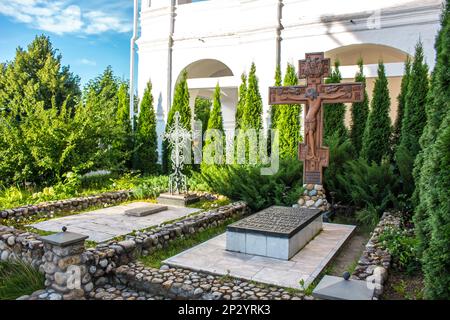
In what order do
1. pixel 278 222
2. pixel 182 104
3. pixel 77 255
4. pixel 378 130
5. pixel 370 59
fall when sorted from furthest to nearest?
pixel 370 59
pixel 182 104
pixel 378 130
pixel 278 222
pixel 77 255

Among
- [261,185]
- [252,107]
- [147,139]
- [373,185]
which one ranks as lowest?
[261,185]

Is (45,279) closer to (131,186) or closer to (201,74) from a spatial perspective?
(131,186)

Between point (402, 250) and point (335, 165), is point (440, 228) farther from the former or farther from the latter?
point (335, 165)

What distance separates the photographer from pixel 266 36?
9.55 meters

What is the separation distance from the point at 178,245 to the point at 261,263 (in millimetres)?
1352

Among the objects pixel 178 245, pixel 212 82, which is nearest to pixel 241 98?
pixel 212 82

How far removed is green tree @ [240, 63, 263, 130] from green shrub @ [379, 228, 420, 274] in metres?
5.32

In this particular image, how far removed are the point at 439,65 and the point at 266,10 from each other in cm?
687

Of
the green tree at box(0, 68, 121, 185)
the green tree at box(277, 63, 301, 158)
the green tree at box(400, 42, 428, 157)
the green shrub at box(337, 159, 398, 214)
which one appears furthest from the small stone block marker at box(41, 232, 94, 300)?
the green tree at box(277, 63, 301, 158)

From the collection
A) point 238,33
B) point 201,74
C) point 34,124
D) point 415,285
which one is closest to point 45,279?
point 415,285

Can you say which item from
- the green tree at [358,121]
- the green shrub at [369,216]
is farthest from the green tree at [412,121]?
the green tree at [358,121]

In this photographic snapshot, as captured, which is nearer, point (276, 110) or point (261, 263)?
point (261, 263)

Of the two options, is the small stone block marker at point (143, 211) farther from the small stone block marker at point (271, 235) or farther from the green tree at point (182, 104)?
the green tree at point (182, 104)

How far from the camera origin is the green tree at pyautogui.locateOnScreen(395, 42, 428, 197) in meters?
6.22
